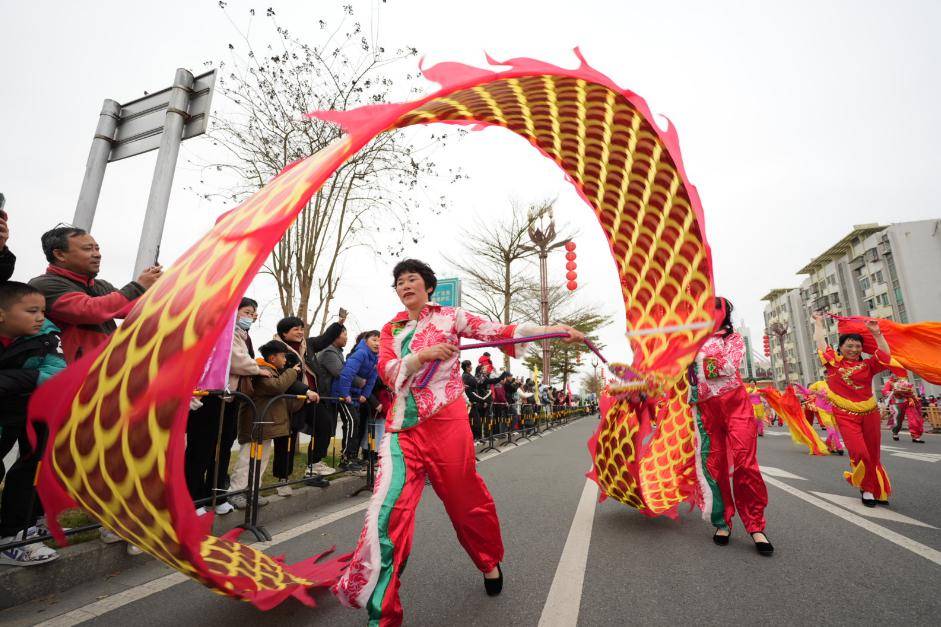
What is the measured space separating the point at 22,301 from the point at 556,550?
351 centimetres

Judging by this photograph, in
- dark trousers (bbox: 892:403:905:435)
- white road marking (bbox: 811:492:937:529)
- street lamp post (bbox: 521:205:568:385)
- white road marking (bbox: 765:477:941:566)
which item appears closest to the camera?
white road marking (bbox: 765:477:941:566)

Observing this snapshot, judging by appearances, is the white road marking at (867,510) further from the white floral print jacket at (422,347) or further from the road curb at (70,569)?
the road curb at (70,569)

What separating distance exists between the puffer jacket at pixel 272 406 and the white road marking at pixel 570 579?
8.99ft

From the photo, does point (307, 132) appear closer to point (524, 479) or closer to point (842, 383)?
point (524, 479)

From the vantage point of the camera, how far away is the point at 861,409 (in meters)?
5.07

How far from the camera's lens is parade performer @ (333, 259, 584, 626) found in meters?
2.15

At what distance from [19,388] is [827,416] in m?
13.0

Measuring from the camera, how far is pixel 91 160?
17.2 feet

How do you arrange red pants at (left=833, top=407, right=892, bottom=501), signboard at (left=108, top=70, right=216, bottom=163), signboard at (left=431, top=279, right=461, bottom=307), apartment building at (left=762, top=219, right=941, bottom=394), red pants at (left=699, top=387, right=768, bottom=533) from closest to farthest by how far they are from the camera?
1. red pants at (left=699, top=387, right=768, bottom=533)
2. red pants at (left=833, top=407, right=892, bottom=501)
3. signboard at (left=108, top=70, right=216, bottom=163)
4. signboard at (left=431, top=279, right=461, bottom=307)
5. apartment building at (left=762, top=219, right=941, bottom=394)

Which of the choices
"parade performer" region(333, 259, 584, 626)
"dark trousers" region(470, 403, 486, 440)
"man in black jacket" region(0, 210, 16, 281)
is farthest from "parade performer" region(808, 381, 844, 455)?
"man in black jacket" region(0, 210, 16, 281)

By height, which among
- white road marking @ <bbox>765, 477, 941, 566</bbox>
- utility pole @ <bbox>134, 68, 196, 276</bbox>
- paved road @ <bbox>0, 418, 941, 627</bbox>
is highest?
utility pole @ <bbox>134, 68, 196, 276</bbox>

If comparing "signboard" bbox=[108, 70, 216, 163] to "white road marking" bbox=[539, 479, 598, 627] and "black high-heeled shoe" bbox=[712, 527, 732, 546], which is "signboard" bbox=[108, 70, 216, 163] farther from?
"black high-heeled shoe" bbox=[712, 527, 732, 546]

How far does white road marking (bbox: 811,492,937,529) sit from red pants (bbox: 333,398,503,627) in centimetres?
389

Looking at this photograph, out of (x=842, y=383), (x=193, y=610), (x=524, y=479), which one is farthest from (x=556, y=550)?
(x=842, y=383)
